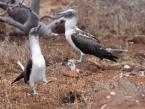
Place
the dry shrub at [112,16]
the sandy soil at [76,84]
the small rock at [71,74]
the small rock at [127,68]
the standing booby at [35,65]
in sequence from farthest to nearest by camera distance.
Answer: the dry shrub at [112,16] < the small rock at [127,68] < the small rock at [71,74] < the standing booby at [35,65] < the sandy soil at [76,84]

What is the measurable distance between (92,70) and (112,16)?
273 inches

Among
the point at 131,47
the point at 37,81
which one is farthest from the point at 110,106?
the point at 131,47

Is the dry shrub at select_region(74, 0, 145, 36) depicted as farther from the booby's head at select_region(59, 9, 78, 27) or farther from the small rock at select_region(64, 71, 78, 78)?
the small rock at select_region(64, 71, 78, 78)

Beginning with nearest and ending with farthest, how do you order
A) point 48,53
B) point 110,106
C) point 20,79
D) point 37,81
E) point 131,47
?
1. point 110,106
2. point 37,81
3. point 20,79
4. point 48,53
5. point 131,47

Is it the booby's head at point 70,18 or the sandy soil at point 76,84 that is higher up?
the booby's head at point 70,18

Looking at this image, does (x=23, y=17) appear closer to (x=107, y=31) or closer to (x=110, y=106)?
(x=107, y=31)

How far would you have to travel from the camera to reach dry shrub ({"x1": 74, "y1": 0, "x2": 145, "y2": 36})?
17344 mm

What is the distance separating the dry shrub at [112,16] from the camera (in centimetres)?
1734

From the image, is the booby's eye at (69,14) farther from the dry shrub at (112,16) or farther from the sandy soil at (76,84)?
the dry shrub at (112,16)

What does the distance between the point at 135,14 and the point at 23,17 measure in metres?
3.69

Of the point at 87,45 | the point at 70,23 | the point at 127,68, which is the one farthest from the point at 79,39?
the point at 127,68

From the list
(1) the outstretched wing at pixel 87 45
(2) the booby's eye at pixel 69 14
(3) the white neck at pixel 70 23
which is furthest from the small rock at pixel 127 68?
(2) the booby's eye at pixel 69 14

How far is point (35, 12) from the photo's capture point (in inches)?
626

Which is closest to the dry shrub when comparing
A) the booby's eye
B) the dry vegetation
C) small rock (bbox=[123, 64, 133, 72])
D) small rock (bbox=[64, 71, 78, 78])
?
the dry vegetation
